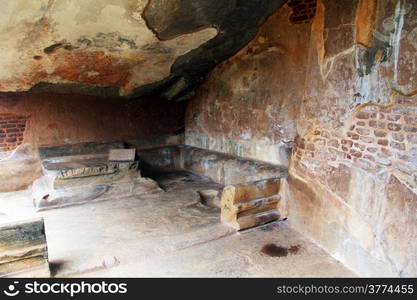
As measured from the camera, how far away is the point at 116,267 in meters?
2.93

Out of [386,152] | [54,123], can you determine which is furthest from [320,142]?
[54,123]

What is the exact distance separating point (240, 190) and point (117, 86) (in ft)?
9.68

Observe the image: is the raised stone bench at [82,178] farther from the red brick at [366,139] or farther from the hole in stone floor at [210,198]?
the red brick at [366,139]

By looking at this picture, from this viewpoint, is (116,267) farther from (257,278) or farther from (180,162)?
(180,162)

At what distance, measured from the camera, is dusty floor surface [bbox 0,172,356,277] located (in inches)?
115

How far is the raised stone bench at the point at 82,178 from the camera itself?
4.55 metres

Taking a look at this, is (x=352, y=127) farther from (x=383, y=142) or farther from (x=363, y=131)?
(x=383, y=142)

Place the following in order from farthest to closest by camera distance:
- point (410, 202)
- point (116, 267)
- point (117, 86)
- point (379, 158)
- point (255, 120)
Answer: point (117, 86) < point (255, 120) < point (116, 267) < point (379, 158) < point (410, 202)

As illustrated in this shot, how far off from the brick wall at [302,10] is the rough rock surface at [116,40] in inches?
10.6

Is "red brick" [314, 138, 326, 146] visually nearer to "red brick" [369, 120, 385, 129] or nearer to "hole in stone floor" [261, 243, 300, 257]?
"red brick" [369, 120, 385, 129]

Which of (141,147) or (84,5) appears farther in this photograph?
(141,147)

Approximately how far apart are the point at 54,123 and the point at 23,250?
326 cm

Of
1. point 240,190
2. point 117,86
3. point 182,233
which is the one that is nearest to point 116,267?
point 182,233

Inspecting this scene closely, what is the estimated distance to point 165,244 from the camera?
130 inches
